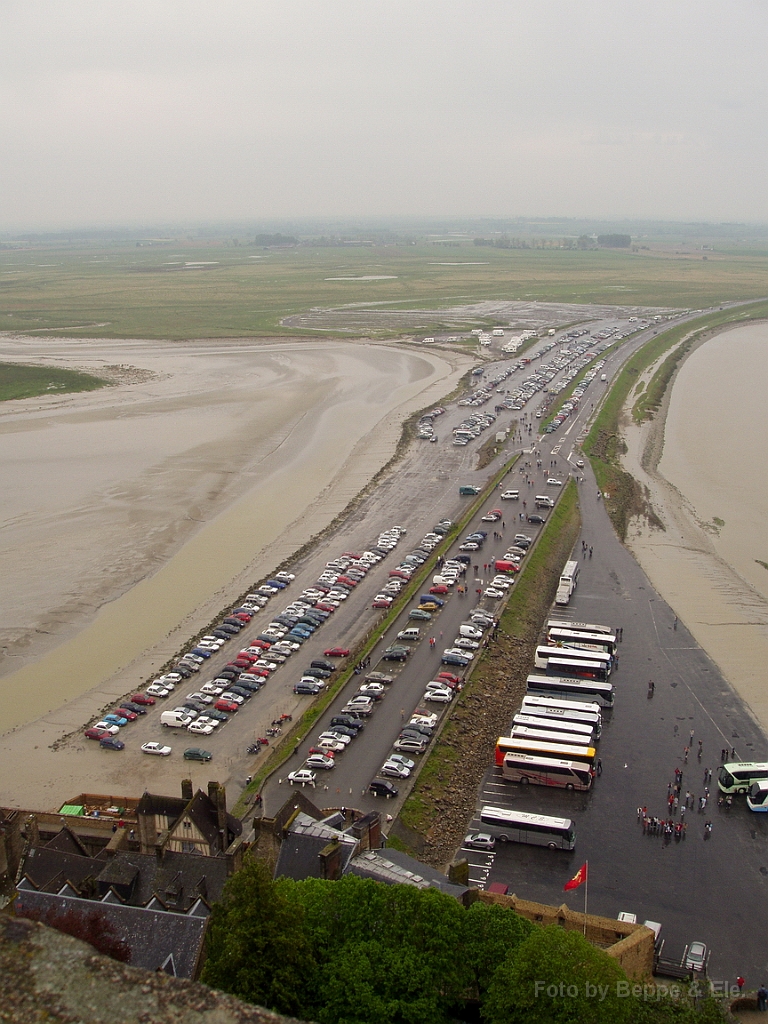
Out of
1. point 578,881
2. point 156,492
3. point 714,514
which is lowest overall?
point 578,881

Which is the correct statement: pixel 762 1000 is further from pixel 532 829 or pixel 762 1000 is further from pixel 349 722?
pixel 349 722

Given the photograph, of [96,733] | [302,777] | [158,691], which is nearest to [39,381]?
[158,691]

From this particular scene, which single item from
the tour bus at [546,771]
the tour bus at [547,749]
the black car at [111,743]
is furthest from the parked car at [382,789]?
the black car at [111,743]

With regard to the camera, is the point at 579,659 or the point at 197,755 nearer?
the point at 197,755

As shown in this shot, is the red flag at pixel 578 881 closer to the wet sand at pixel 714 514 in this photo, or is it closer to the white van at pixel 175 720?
the wet sand at pixel 714 514

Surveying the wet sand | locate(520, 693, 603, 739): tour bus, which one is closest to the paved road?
locate(520, 693, 603, 739): tour bus
